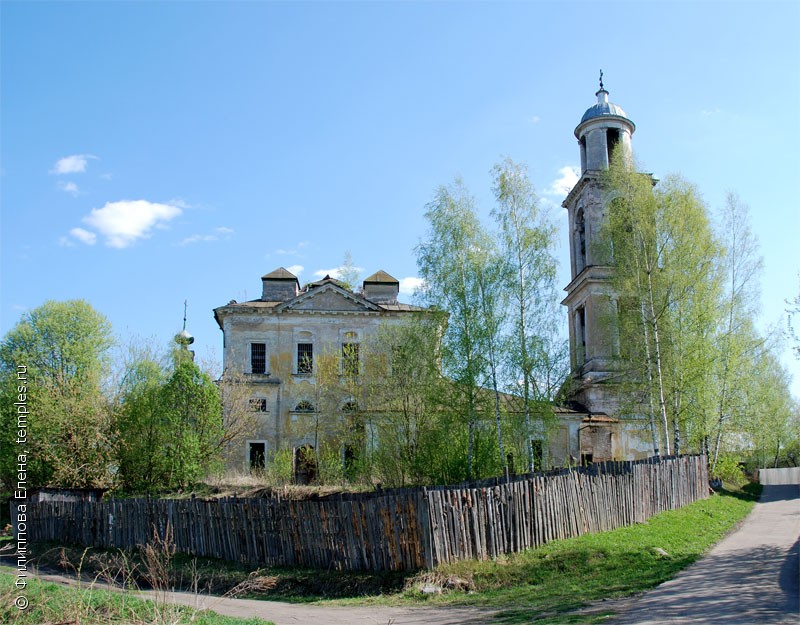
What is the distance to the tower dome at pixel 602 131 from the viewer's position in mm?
37312

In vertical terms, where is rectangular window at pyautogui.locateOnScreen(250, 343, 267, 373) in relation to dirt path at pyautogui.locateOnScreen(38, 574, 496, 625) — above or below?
above

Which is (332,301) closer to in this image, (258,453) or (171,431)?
(258,453)

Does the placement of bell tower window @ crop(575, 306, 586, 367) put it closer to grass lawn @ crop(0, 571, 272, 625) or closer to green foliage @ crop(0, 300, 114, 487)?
green foliage @ crop(0, 300, 114, 487)

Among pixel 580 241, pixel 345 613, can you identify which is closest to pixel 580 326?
pixel 580 241

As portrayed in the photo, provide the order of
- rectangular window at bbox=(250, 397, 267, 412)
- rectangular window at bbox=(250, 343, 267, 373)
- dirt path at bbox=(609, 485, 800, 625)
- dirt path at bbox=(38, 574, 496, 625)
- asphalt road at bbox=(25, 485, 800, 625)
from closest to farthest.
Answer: dirt path at bbox=(609, 485, 800, 625), asphalt road at bbox=(25, 485, 800, 625), dirt path at bbox=(38, 574, 496, 625), rectangular window at bbox=(250, 397, 267, 412), rectangular window at bbox=(250, 343, 267, 373)

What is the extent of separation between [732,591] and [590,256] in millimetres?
27846

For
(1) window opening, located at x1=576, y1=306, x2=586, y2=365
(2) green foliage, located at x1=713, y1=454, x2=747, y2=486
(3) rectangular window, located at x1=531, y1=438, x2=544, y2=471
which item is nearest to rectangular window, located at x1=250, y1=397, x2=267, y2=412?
(3) rectangular window, located at x1=531, y1=438, x2=544, y2=471

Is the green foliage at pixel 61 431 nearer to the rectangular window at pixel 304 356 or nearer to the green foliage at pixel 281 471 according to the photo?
the green foliage at pixel 281 471

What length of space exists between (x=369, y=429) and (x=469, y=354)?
8278 mm

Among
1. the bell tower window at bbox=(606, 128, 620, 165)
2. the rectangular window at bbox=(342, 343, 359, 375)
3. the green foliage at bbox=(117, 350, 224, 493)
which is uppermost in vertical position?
the bell tower window at bbox=(606, 128, 620, 165)

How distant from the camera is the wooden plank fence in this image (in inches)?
550

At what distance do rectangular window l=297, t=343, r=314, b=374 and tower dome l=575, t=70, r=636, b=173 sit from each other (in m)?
17.5

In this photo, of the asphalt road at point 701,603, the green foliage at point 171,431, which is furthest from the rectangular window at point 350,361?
the asphalt road at point 701,603

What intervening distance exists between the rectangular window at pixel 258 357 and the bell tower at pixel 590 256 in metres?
15.8
